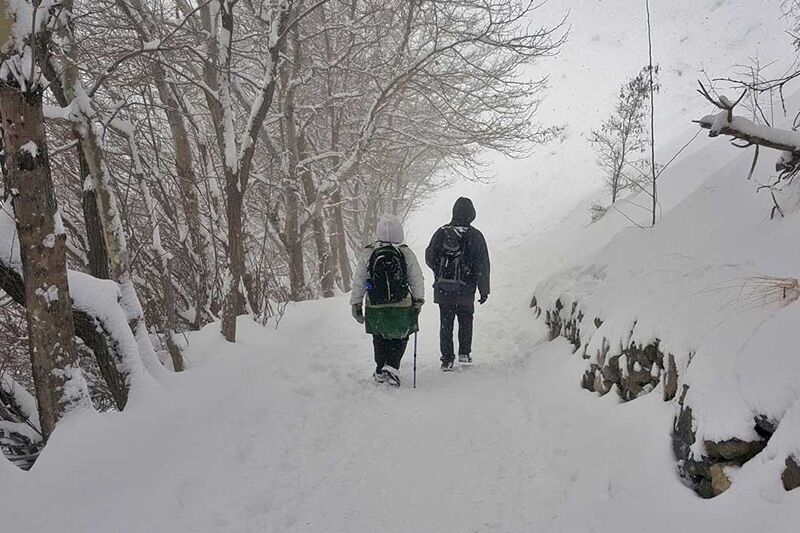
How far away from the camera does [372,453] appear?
353 cm

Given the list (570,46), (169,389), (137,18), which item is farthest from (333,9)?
(570,46)

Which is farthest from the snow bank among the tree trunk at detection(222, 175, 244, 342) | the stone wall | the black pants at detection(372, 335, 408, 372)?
the tree trunk at detection(222, 175, 244, 342)

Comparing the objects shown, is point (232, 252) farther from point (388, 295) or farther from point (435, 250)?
point (435, 250)

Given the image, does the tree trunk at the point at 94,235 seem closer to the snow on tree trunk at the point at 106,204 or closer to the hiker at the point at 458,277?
the snow on tree trunk at the point at 106,204

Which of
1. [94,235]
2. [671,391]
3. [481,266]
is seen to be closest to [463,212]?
[481,266]

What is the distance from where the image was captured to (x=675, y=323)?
315 centimetres

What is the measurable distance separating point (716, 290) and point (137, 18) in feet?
21.6

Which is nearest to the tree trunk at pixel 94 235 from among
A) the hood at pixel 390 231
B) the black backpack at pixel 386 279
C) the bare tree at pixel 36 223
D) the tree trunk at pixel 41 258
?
the bare tree at pixel 36 223

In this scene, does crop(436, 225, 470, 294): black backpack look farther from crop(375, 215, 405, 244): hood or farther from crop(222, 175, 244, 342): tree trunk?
crop(222, 175, 244, 342): tree trunk

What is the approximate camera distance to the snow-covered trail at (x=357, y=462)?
98.4 inches

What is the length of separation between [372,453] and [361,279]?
2000mm

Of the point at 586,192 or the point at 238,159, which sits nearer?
the point at 238,159

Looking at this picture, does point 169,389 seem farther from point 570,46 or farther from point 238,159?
point 570,46

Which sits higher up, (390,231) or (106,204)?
(106,204)
